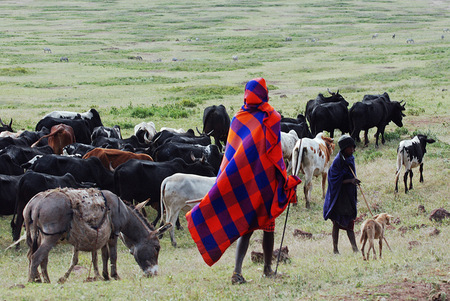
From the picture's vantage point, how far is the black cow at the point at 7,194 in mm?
11320

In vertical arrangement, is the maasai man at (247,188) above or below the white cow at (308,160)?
above

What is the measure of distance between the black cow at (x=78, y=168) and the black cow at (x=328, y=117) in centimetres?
834

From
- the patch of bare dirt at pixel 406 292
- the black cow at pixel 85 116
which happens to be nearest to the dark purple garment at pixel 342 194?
the patch of bare dirt at pixel 406 292

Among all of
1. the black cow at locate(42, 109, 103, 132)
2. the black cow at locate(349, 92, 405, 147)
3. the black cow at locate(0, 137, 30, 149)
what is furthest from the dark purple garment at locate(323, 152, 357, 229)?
the black cow at locate(42, 109, 103, 132)

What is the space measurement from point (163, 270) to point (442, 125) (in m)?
15.0

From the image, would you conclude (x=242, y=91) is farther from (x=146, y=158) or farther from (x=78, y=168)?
(x=78, y=168)

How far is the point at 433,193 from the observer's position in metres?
13.5

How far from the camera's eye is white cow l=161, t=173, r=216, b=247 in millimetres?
11438

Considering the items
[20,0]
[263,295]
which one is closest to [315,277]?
[263,295]

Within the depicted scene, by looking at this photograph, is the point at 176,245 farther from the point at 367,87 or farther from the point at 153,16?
the point at 153,16

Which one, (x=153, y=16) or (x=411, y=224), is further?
(x=153, y=16)

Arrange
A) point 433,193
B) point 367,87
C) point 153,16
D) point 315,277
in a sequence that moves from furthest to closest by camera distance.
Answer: point 153,16, point 367,87, point 433,193, point 315,277

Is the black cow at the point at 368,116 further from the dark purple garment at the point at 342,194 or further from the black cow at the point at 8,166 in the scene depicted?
the black cow at the point at 8,166

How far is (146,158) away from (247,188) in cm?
729
